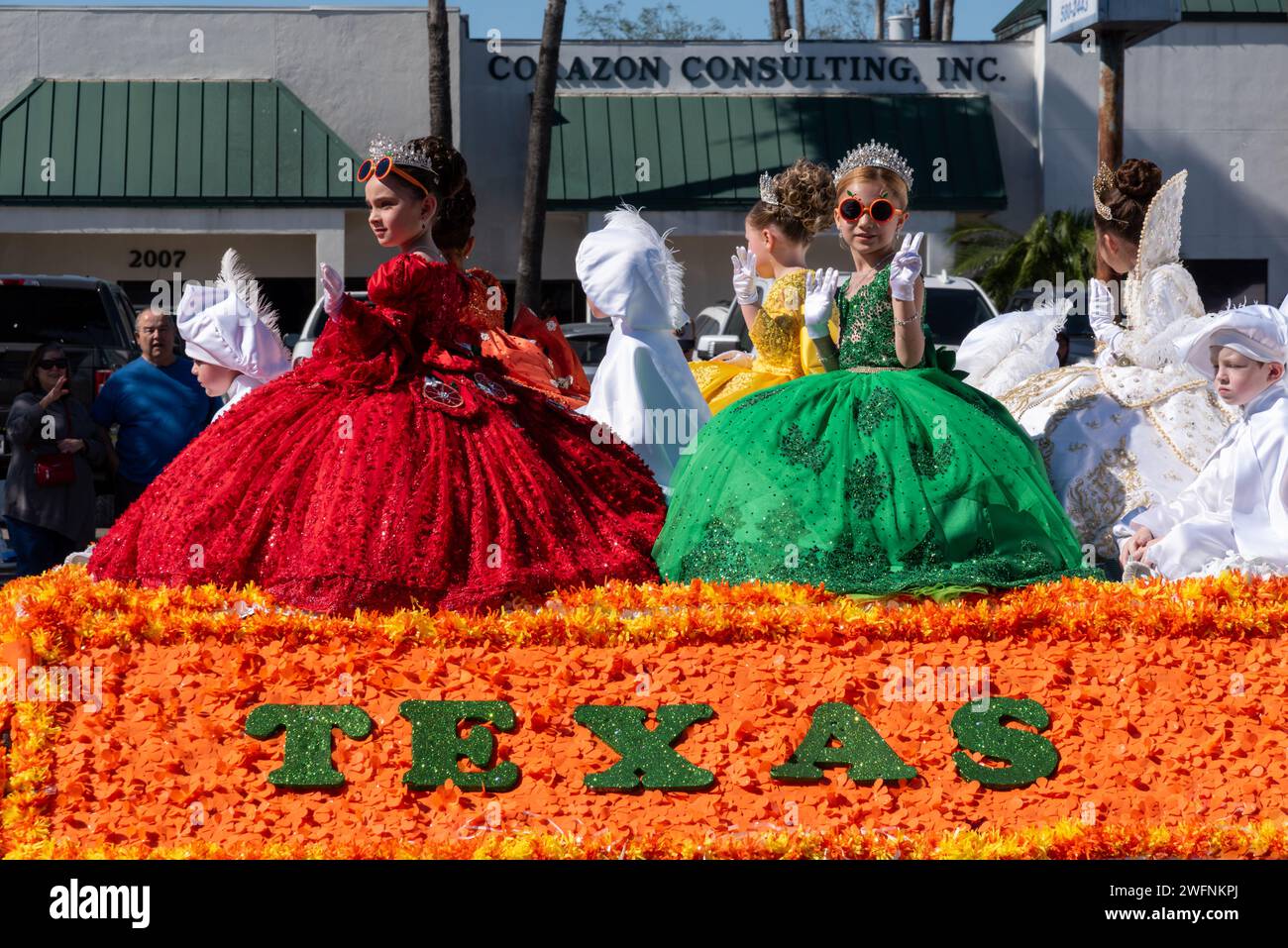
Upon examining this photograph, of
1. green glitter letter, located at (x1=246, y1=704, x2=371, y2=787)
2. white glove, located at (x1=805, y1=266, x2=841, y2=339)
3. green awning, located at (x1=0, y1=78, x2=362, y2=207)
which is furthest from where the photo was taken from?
green awning, located at (x1=0, y1=78, x2=362, y2=207)

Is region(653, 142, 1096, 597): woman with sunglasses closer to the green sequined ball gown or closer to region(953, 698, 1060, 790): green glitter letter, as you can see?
the green sequined ball gown

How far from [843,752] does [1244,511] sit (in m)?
1.72

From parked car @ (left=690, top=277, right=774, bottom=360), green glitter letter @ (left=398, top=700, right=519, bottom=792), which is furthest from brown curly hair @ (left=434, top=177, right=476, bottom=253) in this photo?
parked car @ (left=690, top=277, right=774, bottom=360)

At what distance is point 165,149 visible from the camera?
66.3 feet

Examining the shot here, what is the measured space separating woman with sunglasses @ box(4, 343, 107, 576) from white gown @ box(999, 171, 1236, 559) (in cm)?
478

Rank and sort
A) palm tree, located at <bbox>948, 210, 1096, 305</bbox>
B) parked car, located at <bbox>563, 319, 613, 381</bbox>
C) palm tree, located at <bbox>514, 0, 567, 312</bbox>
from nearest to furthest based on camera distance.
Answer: parked car, located at <bbox>563, 319, 613, 381</bbox>
palm tree, located at <bbox>514, 0, 567, 312</bbox>
palm tree, located at <bbox>948, 210, 1096, 305</bbox>

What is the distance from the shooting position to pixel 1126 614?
4.72 m

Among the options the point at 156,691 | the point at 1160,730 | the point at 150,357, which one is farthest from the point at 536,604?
the point at 150,357

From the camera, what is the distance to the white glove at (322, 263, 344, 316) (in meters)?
4.95

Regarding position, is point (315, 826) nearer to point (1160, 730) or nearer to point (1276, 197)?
point (1160, 730)

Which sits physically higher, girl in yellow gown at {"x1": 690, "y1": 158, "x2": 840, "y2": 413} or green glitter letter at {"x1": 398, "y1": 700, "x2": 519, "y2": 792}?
girl in yellow gown at {"x1": 690, "y1": 158, "x2": 840, "y2": 413}

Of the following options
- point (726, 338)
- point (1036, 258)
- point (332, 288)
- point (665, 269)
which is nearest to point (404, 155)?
point (332, 288)
